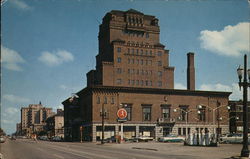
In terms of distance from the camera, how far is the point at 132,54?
97188 millimetres

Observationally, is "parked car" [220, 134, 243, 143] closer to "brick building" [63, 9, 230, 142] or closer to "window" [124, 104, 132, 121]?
"brick building" [63, 9, 230, 142]

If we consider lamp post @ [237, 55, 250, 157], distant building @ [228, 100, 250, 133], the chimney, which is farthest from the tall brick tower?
lamp post @ [237, 55, 250, 157]

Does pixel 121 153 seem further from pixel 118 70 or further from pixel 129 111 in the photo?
pixel 118 70

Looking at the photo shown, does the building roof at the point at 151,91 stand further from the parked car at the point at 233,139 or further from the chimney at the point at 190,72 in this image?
the parked car at the point at 233,139

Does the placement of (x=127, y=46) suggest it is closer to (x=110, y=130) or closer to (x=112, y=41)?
(x=112, y=41)

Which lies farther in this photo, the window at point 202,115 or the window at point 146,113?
the window at point 202,115

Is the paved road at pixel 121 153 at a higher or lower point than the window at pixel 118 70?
lower

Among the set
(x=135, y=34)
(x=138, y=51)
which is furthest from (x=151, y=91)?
(x=135, y=34)

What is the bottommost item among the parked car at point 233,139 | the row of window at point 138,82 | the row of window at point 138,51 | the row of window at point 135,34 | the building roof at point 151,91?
the parked car at point 233,139

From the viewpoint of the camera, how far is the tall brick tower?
95688 mm

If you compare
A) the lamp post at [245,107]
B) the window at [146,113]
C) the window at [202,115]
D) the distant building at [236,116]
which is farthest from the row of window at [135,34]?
the lamp post at [245,107]

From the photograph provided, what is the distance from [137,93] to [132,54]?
49.4 ft

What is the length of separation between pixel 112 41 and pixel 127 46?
4571mm

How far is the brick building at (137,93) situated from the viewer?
274 ft
